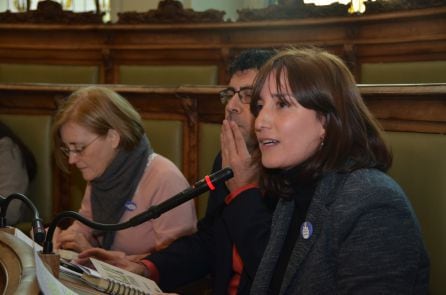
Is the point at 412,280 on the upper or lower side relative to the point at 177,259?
upper

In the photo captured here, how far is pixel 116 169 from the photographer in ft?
7.50

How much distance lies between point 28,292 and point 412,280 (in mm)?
751

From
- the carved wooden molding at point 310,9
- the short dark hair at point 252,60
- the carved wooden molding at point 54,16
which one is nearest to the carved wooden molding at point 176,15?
the carved wooden molding at point 310,9

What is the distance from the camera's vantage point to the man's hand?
171cm

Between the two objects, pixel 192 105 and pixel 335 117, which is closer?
pixel 335 117

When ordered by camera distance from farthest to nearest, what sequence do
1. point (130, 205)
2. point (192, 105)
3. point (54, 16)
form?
point (54, 16), point (192, 105), point (130, 205)

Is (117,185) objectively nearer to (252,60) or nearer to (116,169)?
(116,169)

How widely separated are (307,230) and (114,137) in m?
1.16

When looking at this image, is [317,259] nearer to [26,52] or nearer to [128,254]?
[128,254]

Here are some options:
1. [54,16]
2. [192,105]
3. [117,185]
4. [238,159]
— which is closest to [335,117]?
[238,159]

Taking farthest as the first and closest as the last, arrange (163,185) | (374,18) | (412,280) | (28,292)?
1. (374,18)
2. (163,185)
3. (412,280)
4. (28,292)

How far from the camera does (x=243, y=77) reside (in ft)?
6.73

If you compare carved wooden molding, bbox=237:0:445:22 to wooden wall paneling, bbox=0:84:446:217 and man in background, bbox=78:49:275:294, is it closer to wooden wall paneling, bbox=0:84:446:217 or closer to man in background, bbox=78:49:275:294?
wooden wall paneling, bbox=0:84:446:217

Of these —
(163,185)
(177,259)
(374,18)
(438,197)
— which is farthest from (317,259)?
(374,18)
